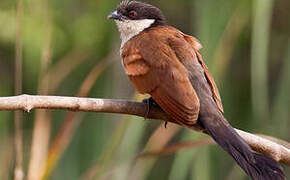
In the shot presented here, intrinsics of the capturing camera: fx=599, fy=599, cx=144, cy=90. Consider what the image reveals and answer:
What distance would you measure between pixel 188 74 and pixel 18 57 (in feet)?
2.61

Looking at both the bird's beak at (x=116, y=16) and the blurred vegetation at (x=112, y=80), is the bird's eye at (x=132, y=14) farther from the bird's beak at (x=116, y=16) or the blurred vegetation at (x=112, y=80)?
the blurred vegetation at (x=112, y=80)

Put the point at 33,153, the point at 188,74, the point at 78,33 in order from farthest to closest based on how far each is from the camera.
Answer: the point at 78,33 → the point at 33,153 → the point at 188,74

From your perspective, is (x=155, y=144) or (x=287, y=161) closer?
(x=287, y=161)

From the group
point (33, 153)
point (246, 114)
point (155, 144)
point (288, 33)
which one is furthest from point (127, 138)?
point (288, 33)

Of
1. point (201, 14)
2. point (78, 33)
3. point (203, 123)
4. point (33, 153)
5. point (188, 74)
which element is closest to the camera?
point (203, 123)

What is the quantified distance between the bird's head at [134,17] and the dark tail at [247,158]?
3.34ft

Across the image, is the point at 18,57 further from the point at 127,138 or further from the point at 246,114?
the point at 246,114

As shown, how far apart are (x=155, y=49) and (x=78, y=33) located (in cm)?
153

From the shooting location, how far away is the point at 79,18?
14.3 feet

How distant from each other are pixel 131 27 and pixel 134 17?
83 millimetres

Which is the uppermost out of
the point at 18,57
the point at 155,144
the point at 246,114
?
the point at 18,57

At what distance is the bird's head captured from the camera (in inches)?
128

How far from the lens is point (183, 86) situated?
260 centimetres

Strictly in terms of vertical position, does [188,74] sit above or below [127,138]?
above
